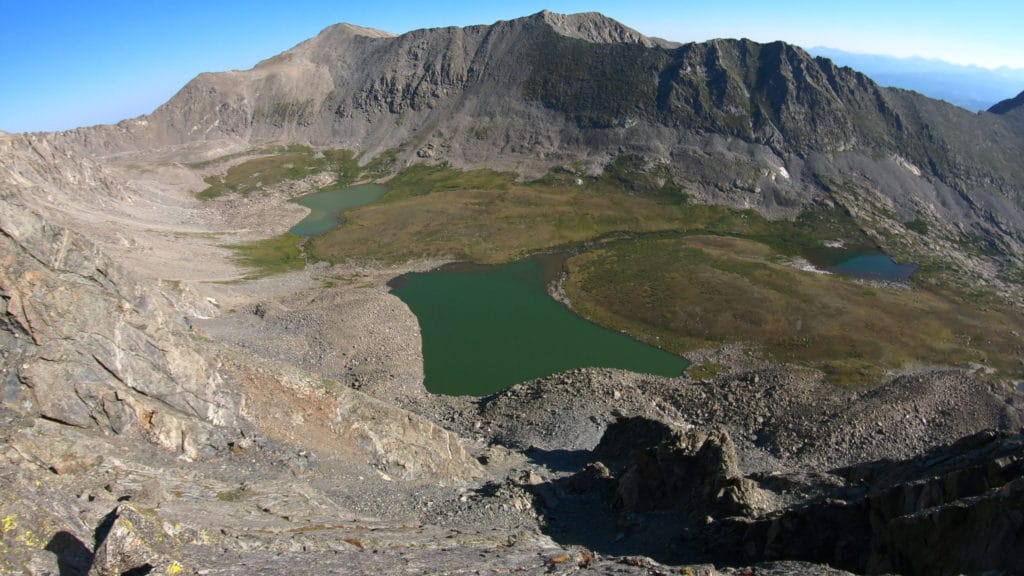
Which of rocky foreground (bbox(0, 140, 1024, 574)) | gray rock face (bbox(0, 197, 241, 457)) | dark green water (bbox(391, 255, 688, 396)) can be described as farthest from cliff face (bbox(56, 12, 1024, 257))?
gray rock face (bbox(0, 197, 241, 457))

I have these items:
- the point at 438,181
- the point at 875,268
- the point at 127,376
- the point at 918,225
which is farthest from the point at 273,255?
A: the point at 918,225

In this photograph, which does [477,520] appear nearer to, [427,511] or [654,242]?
[427,511]

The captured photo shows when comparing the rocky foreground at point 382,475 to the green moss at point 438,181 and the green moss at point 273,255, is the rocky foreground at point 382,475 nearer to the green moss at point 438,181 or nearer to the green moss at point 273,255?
the green moss at point 273,255

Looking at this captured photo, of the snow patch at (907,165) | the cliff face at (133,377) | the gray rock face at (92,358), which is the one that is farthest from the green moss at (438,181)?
the gray rock face at (92,358)

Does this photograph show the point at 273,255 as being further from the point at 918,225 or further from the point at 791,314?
the point at 918,225

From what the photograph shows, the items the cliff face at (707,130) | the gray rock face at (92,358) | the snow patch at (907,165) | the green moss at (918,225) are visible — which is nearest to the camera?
the gray rock face at (92,358)

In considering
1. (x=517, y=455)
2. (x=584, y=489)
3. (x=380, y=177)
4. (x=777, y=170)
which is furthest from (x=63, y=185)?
(x=777, y=170)

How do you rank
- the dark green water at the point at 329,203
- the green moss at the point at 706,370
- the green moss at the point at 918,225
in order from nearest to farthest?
1. the green moss at the point at 706,370
2. the green moss at the point at 918,225
3. the dark green water at the point at 329,203
